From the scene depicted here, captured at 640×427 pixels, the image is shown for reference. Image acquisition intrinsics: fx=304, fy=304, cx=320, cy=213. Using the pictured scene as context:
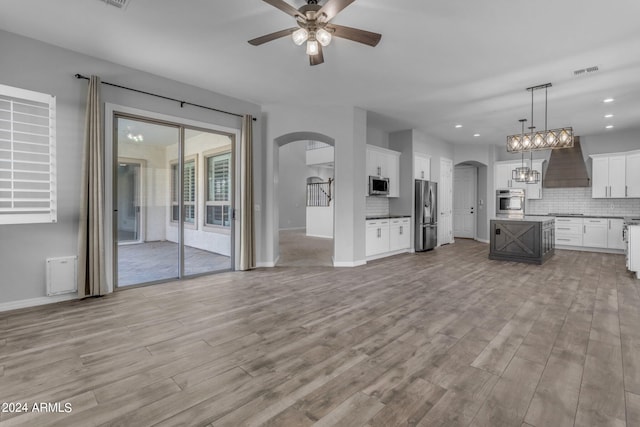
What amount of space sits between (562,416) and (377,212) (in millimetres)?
5974

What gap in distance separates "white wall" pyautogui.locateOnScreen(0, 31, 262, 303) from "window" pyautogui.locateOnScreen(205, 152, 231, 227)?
1.34 metres

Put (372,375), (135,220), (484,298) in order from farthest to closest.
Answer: (135,220) < (484,298) < (372,375)

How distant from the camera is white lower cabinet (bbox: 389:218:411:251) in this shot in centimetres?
703

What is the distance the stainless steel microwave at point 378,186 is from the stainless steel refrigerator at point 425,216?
35.3 inches

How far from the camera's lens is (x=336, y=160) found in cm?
583

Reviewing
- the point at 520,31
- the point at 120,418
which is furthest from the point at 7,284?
the point at 520,31

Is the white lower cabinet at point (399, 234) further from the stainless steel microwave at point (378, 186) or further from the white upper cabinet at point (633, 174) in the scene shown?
the white upper cabinet at point (633, 174)

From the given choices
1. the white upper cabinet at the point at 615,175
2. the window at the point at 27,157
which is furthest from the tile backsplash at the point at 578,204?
the window at the point at 27,157

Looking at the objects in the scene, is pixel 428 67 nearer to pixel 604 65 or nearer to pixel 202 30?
pixel 604 65

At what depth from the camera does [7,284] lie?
3385 mm

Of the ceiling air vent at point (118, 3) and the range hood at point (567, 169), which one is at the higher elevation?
the ceiling air vent at point (118, 3)

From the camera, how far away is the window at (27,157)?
3.35 meters

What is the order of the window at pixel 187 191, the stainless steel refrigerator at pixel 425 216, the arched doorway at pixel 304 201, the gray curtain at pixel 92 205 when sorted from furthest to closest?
the arched doorway at pixel 304 201 → the stainless steel refrigerator at pixel 425 216 → the window at pixel 187 191 → the gray curtain at pixel 92 205

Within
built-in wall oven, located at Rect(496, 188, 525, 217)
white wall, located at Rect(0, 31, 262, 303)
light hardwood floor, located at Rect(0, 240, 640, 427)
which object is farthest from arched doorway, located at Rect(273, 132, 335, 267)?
built-in wall oven, located at Rect(496, 188, 525, 217)
